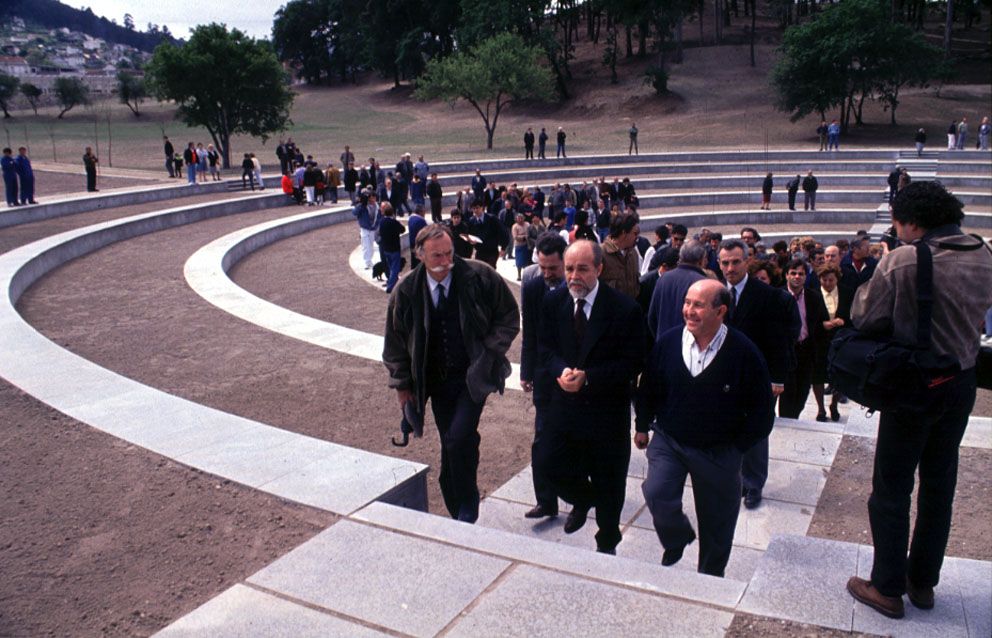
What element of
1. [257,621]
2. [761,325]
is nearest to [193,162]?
[761,325]

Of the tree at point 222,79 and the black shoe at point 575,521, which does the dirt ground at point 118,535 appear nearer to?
the black shoe at point 575,521

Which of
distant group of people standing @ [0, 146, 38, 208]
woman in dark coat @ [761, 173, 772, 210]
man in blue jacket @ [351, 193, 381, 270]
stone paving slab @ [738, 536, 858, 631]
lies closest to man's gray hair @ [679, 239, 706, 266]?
stone paving slab @ [738, 536, 858, 631]

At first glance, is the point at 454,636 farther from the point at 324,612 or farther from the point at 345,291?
the point at 345,291

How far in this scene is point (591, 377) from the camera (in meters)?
4.40

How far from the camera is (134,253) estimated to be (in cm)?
1689

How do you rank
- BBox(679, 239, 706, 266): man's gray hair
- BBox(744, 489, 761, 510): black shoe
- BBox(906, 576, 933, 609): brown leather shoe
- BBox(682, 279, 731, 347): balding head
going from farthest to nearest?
BBox(679, 239, 706, 266): man's gray hair, BBox(744, 489, 761, 510): black shoe, BBox(682, 279, 731, 347): balding head, BBox(906, 576, 933, 609): brown leather shoe

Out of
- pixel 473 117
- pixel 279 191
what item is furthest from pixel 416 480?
pixel 473 117

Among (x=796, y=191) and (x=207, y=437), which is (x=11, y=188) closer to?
(x=207, y=437)

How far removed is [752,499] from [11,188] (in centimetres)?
2228

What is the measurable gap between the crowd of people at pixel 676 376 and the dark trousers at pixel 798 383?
5.88 feet

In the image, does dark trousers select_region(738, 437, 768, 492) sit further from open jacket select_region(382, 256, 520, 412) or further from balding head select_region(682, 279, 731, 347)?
open jacket select_region(382, 256, 520, 412)

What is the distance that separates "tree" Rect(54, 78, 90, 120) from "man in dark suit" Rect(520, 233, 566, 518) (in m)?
75.8

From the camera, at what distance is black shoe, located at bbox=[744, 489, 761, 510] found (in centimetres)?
544

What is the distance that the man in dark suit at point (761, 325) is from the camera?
5254 mm
